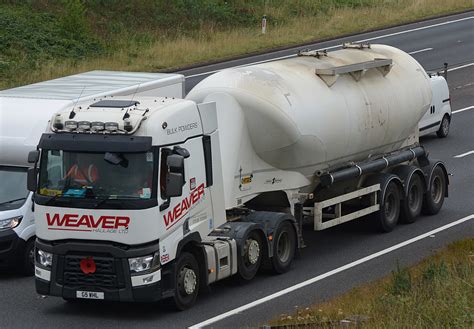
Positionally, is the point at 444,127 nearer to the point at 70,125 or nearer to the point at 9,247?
the point at 9,247

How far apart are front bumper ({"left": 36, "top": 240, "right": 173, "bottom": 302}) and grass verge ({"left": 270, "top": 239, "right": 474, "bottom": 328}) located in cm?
188

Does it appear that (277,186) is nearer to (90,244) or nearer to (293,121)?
(293,121)

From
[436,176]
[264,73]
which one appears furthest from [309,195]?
[436,176]

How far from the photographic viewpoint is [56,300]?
675 inches

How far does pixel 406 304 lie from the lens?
14.3 meters

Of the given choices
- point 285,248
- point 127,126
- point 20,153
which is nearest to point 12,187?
point 20,153

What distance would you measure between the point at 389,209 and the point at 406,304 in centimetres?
793

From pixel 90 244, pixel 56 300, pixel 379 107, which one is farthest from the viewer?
pixel 379 107

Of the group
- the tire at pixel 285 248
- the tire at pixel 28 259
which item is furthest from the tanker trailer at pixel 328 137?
the tire at pixel 28 259

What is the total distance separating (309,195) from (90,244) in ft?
17.4

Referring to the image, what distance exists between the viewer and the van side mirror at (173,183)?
15695 millimetres

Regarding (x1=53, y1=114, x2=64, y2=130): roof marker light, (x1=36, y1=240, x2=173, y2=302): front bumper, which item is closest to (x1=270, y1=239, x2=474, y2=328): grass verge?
(x1=36, y1=240, x2=173, y2=302): front bumper

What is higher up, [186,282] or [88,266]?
[88,266]

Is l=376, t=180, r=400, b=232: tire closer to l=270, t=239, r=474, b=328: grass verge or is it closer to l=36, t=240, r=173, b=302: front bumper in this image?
l=270, t=239, r=474, b=328: grass verge
